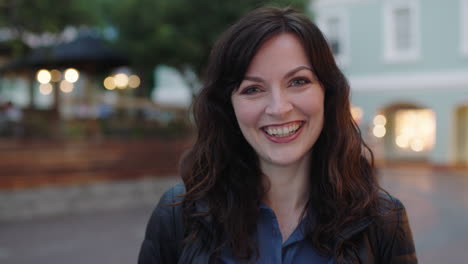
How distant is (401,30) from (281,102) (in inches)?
706

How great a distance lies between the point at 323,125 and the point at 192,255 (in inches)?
26.9

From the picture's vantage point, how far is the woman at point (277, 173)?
170cm

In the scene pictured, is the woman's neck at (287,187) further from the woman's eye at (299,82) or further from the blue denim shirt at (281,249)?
the woman's eye at (299,82)

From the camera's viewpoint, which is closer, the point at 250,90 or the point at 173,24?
the point at 250,90

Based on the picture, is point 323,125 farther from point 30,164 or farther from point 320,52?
point 30,164

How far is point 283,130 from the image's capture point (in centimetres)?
173

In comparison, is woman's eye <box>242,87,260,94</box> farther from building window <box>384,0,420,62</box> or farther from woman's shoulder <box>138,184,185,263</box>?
building window <box>384,0,420,62</box>

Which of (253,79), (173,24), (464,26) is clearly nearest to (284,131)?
(253,79)

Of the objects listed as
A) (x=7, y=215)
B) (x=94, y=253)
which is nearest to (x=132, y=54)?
(x=7, y=215)

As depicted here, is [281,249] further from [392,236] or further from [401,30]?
[401,30]

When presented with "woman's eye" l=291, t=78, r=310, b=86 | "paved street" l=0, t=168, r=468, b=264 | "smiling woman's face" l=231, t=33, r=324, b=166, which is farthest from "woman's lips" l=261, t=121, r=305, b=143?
"paved street" l=0, t=168, r=468, b=264

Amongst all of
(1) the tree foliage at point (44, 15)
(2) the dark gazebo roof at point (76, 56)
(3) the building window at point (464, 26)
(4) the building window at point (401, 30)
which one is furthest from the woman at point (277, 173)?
(4) the building window at point (401, 30)

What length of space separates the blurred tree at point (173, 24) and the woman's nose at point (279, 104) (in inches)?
362

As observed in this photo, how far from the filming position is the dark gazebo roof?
11.1 m
